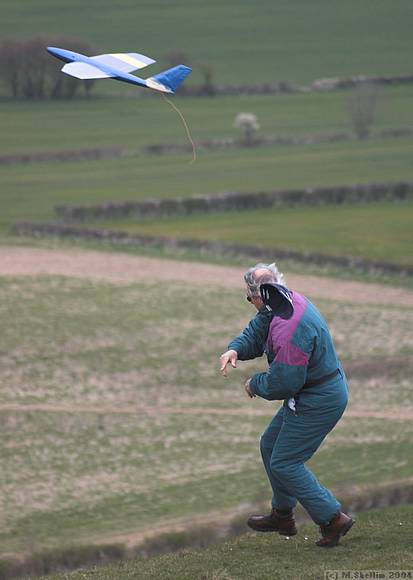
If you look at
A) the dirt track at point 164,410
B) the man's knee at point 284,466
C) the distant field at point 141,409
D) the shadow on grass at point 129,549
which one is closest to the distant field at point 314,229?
the distant field at point 141,409

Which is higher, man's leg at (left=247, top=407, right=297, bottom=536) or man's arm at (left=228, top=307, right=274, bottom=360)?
man's arm at (left=228, top=307, right=274, bottom=360)

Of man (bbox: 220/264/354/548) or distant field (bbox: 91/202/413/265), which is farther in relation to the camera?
distant field (bbox: 91/202/413/265)

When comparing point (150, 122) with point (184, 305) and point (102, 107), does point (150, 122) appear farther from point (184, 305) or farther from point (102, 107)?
point (184, 305)

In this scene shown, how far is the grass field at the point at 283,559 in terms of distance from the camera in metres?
8.74

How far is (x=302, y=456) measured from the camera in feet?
29.6

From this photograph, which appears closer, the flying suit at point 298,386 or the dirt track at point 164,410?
the flying suit at point 298,386

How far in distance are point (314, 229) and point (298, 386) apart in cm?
2519

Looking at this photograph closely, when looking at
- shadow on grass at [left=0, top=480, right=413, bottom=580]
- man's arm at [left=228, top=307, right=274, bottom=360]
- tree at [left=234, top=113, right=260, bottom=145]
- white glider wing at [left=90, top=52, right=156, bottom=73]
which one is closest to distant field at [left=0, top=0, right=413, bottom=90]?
tree at [left=234, top=113, right=260, bottom=145]

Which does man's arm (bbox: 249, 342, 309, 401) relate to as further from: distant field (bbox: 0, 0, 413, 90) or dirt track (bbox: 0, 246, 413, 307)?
distant field (bbox: 0, 0, 413, 90)

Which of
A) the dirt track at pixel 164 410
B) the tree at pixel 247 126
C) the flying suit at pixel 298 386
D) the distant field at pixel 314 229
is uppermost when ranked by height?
the flying suit at pixel 298 386

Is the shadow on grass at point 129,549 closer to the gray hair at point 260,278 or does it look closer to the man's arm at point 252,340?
the man's arm at point 252,340

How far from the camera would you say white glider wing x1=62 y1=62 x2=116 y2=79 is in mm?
10172

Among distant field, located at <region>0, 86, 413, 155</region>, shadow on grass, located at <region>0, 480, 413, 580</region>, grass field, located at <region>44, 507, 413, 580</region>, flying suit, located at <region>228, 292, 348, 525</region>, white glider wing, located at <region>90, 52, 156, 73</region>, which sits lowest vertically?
distant field, located at <region>0, 86, 413, 155</region>

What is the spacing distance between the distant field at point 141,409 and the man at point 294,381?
13.2 feet
